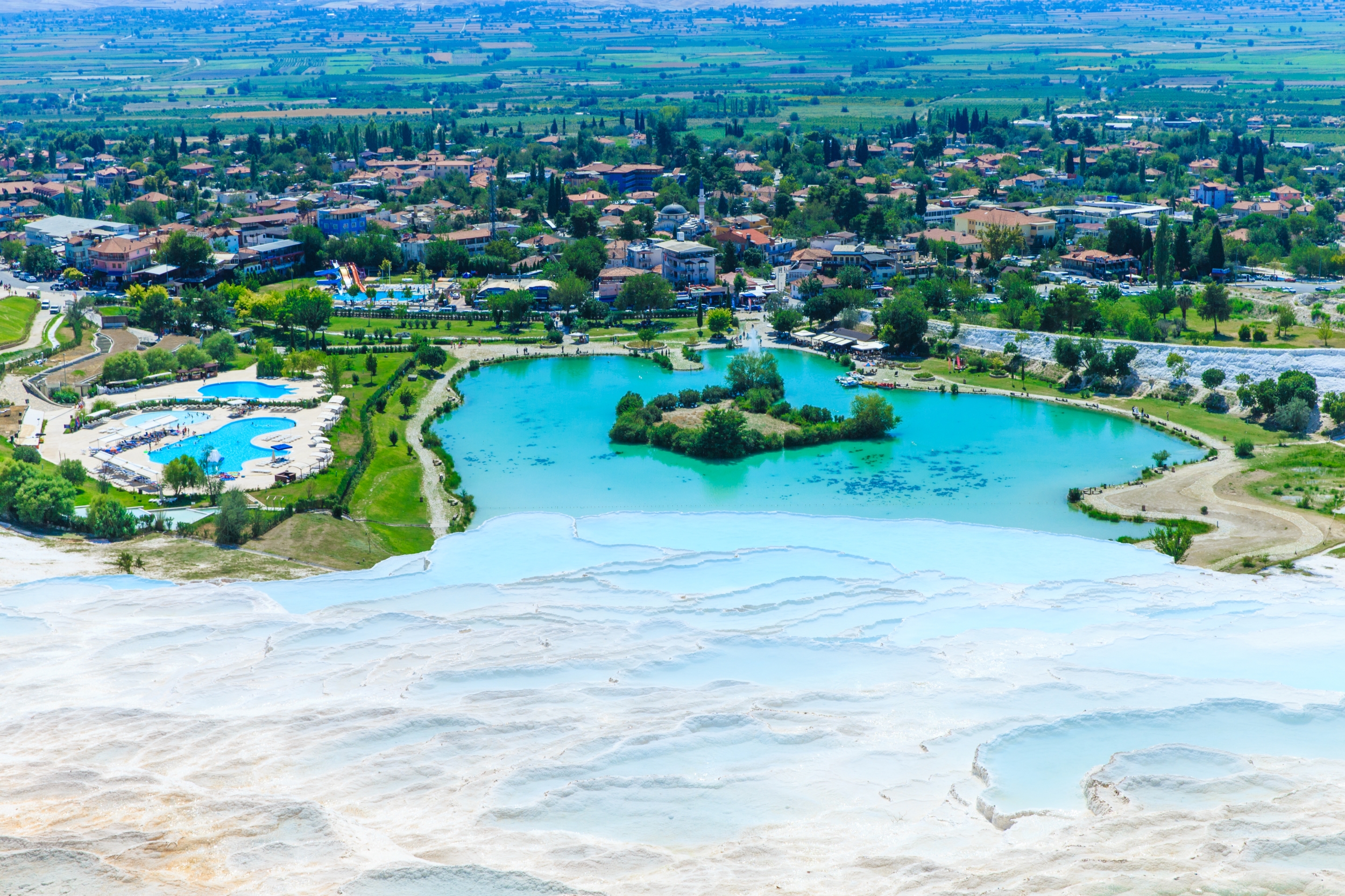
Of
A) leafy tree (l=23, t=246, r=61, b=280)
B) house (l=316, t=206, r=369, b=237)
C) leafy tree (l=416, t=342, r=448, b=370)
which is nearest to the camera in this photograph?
leafy tree (l=416, t=342, r=448, b=370)

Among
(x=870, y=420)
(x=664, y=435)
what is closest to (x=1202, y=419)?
(x=870, y=420)

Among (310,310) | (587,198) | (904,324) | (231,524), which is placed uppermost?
(587,198)

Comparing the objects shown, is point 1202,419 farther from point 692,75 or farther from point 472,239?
point 692,75

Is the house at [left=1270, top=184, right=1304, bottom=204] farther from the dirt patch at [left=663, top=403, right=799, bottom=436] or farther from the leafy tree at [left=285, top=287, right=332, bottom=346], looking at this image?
the leafy tree at [left=285, top=287, right=332, bottom=346]

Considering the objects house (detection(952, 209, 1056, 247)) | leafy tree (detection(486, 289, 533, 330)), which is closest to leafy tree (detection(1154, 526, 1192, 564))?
leafy tree (detection(486, 289, 533, 330))

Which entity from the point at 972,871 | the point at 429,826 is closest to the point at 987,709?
the point at 972,871

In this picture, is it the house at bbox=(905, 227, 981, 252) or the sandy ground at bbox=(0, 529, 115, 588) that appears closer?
the sandy ground at bbox=(0, 529, 115, 588)
